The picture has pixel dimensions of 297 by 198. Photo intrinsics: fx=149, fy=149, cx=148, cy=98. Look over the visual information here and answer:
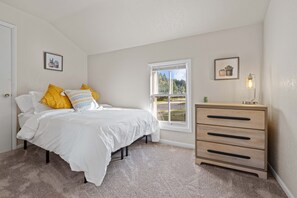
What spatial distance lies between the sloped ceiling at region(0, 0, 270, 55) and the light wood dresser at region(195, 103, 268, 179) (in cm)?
135

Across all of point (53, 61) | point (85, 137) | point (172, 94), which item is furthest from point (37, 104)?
point (172, 94)

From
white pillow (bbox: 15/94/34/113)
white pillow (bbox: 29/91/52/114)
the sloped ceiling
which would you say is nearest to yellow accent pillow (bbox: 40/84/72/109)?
white pillow (bbox: 29/91/52/114)

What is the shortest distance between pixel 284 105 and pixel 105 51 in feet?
11.1

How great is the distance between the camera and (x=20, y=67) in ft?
8.73

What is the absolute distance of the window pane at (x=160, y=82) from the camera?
298 cm

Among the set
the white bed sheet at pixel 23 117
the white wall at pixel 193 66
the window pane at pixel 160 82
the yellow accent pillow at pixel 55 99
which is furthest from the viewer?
the window pane at pixel 160 82

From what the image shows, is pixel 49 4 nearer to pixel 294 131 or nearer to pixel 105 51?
pixel 105 51

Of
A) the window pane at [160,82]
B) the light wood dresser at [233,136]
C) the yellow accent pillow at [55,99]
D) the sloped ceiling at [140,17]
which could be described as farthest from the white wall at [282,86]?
the yellow accent pillow at [55,99]

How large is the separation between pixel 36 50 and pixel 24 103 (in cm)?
109

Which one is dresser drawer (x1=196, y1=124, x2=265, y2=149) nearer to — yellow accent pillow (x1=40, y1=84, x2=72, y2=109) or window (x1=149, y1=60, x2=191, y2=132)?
window (x1=149, y1=60, x2=191, y2=132)

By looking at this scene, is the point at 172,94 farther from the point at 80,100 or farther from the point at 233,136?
the point at 80,100

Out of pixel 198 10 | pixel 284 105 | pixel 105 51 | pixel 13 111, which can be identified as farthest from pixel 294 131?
pixel 13 111

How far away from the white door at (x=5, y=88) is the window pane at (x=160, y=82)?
254 cm

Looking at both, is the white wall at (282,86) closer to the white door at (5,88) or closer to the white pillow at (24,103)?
the white pillow at (24,103)
